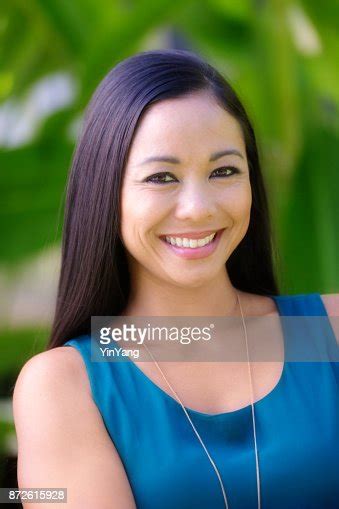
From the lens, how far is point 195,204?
1.24m

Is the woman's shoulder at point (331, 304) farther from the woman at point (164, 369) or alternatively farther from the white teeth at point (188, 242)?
the white teeth at point (188, 242)

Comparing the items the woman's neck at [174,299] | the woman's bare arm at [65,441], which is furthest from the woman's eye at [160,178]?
the woman's bare arm at [65,441]

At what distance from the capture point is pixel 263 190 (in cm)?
147

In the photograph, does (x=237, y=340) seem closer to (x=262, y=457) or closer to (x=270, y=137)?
(x=262, y=457)

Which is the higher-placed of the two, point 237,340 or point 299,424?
point 237,340

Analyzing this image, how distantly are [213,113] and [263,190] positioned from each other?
22 centimetres

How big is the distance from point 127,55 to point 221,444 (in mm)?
1363

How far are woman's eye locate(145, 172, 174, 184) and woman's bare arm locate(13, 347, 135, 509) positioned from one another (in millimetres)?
282

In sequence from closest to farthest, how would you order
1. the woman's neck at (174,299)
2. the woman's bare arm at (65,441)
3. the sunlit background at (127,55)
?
the woman's bare arm at (65,441) < the woman's neck at (174,299) < the sunlit background at (127,55)

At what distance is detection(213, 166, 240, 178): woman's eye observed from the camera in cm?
129

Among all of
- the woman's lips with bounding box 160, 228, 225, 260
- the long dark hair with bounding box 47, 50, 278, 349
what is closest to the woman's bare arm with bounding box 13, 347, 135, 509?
the long dark hair with bounding box 47, 50, 278, 349

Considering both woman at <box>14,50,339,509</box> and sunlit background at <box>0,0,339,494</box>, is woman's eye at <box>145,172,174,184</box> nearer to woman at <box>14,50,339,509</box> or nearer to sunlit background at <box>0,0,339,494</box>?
woman at <box>14,50,339,509</box>

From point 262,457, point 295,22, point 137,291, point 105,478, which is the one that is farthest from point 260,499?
point 295,22

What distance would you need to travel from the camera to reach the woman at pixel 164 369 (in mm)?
1235
